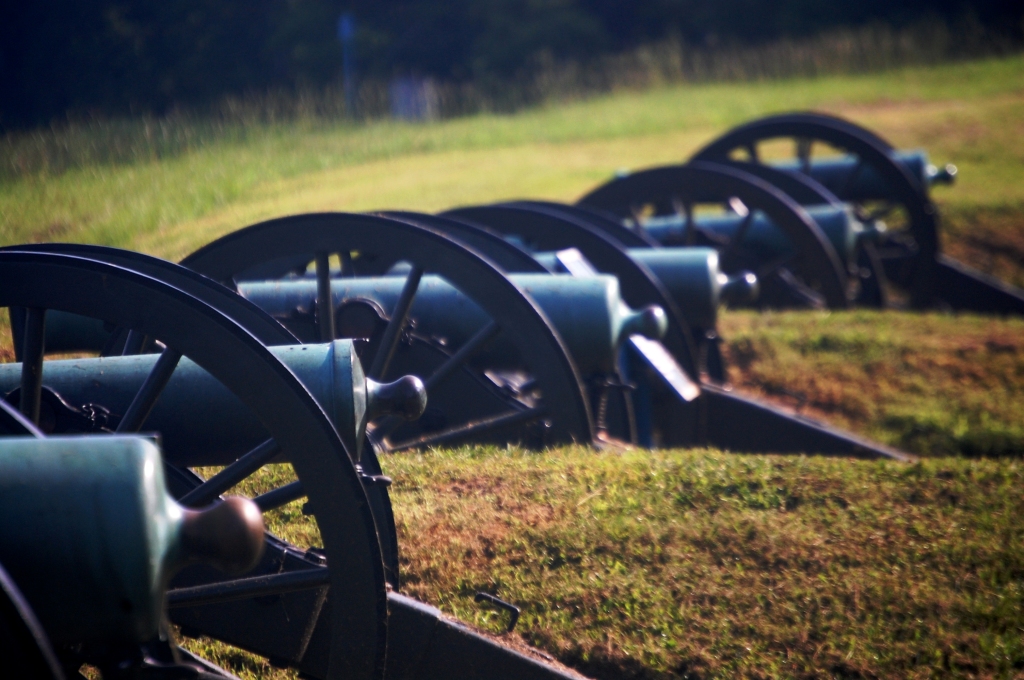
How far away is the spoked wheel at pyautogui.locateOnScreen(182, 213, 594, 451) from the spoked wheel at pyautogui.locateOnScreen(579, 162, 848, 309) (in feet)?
11.4

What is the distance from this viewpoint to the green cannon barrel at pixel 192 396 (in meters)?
2.54

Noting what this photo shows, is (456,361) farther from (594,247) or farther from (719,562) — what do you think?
(594,247)

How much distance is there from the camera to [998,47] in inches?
806

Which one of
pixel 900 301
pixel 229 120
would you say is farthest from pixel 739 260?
pixel 229 120

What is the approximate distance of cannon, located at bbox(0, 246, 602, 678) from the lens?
7.27 ft

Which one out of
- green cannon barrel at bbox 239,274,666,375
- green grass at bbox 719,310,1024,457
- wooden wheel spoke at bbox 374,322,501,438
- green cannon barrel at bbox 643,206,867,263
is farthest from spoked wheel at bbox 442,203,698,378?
green cannon barrel at bbox 643,206,867,263

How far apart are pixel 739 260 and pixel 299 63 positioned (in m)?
3.87

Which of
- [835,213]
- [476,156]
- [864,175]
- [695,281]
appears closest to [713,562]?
[695,281]

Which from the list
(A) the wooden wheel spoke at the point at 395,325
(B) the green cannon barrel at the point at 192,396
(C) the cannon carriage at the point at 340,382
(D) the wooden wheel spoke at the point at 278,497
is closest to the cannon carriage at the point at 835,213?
(C) the cannon carriage at the point at 340,382

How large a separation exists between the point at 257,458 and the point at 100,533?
2.22 feet

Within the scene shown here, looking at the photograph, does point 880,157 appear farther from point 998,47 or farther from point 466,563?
point 998,47

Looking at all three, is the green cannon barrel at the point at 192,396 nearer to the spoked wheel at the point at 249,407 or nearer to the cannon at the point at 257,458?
the cannon at the point at 257,458

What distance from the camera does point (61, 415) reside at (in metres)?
2.51

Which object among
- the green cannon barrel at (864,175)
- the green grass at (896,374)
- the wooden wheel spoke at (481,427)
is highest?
the green cannon barrel at (864,175)
